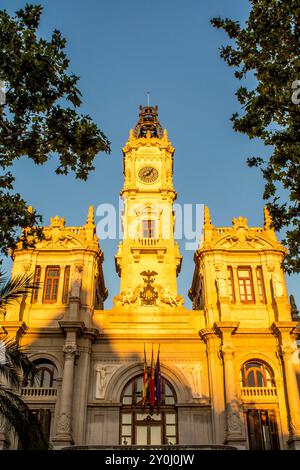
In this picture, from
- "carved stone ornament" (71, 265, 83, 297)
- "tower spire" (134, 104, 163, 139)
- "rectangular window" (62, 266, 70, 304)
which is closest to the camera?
"carved stone ornament" (71, 265, 83, 297)

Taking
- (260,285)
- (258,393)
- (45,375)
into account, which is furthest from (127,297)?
(258,393)

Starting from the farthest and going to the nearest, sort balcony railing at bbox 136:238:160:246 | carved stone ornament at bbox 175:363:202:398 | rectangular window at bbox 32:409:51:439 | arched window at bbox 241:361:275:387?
balcony railing at bbox 136:238:160:246 → arched window at bbox 241:361:275:387 → carved stone ornament at bbox 175:363:202:398 → rectangular window at bbox 32:409:51:439

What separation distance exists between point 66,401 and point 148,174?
64.7 ft

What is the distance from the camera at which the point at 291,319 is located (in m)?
30.8

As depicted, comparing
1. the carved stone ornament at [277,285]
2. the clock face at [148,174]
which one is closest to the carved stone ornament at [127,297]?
the carved stone ornament at [277,285]

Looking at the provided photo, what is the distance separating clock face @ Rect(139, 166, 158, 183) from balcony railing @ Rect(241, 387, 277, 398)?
18311 millimetres

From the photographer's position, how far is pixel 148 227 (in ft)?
124

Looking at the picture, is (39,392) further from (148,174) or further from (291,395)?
(148,174)

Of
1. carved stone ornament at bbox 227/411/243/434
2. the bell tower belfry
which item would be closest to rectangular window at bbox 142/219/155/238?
the bell tower belfry

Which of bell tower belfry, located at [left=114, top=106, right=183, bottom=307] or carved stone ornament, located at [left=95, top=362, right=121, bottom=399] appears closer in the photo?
carved stone ornament, located at [left=95, top=362, right=121, bottom=399]

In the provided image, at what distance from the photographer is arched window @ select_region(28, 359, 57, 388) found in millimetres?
28453

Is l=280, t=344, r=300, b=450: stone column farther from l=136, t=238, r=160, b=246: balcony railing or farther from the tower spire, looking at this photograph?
the tower spire
